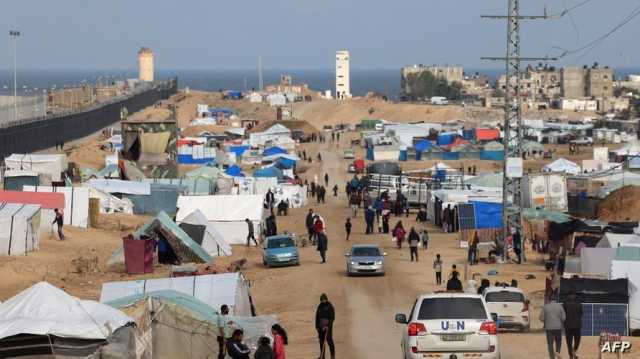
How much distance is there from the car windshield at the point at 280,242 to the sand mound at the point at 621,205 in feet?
52.3

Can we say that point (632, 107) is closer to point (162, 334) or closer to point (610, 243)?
point (610, 243)

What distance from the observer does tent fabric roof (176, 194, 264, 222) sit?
145 ft

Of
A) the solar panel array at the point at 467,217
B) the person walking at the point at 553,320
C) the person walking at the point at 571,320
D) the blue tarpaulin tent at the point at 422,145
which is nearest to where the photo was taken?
the person walking at the point at 553,320

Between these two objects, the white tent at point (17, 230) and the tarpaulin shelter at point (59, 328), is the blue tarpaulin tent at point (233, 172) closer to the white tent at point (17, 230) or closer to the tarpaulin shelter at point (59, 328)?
the white tent at point (17, 230)

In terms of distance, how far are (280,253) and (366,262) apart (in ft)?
13.3

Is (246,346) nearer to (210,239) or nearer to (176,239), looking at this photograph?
(176,239)

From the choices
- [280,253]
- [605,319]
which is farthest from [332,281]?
[605,319]

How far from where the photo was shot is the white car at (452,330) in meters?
17.0

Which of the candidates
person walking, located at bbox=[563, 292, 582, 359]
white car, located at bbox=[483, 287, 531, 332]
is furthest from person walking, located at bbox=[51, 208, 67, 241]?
person walking, located at bbox=[563, 292, 582, 359]

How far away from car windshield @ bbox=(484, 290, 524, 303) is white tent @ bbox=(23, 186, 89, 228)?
23.4m

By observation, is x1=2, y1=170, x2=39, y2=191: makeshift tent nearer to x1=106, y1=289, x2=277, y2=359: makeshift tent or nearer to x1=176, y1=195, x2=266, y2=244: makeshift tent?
x1=176, y1=195, x2=266, y2=244: makeshift tent

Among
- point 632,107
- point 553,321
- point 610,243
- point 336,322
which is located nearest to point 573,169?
point 610,243

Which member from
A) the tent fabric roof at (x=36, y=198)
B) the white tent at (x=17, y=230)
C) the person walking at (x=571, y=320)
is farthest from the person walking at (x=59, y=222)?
the person walking at (x=571, y=320)

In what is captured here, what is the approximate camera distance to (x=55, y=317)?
17016 mm
